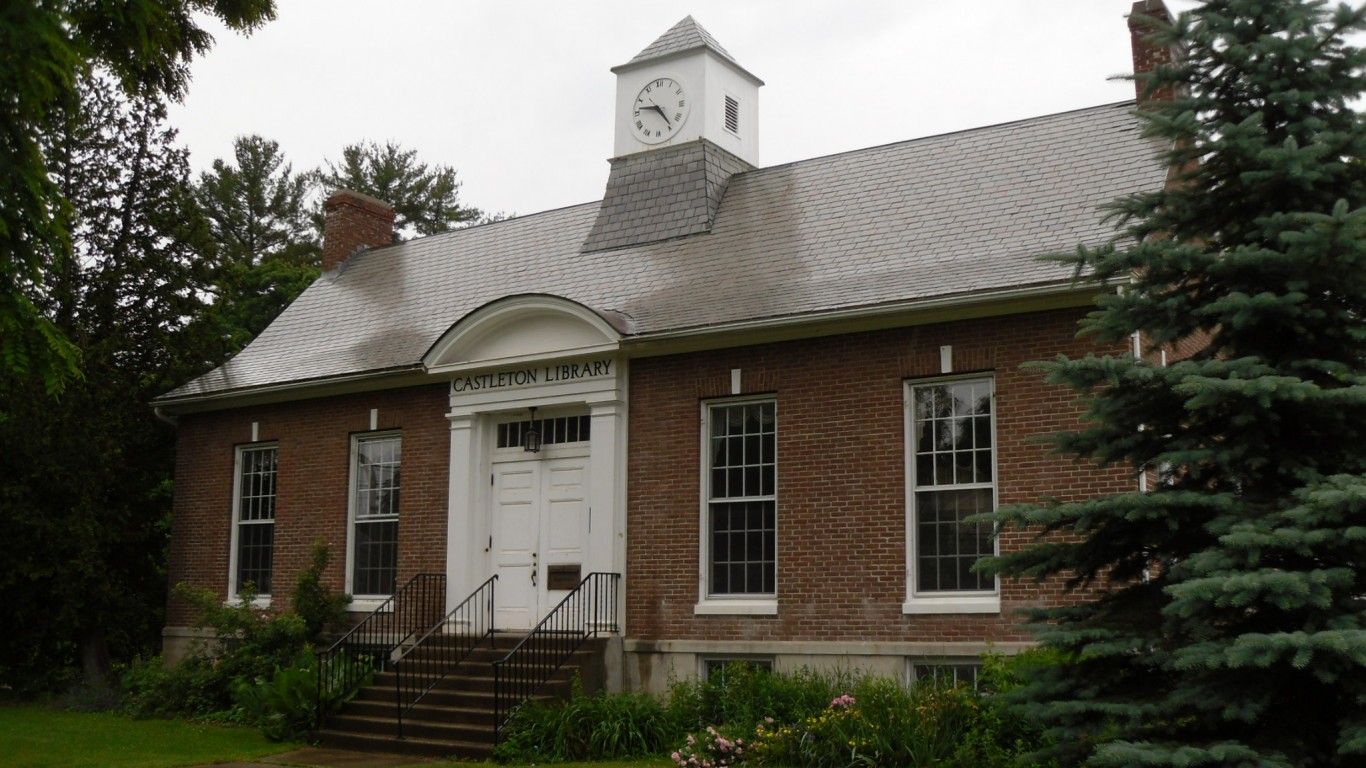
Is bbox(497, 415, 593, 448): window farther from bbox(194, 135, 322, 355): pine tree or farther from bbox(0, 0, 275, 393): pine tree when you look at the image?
bbox(194, 135, 322, 355): pine tree

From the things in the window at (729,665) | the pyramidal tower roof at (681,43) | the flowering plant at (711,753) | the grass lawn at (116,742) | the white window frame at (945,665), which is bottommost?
the grass lawn at (116,742)

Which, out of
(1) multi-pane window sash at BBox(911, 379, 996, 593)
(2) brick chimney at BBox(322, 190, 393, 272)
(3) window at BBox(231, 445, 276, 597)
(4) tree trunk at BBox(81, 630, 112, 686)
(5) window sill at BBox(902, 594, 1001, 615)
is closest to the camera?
(5) window sill at BBox(902, 594, 1001, 615)

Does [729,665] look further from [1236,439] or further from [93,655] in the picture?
[93,655]

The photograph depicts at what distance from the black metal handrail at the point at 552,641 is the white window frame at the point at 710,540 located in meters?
1.01

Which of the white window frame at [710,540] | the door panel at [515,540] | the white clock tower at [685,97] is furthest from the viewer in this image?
the white clock tower at [685,97]

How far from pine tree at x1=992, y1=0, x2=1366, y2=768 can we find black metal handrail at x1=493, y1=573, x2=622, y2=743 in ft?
20.5

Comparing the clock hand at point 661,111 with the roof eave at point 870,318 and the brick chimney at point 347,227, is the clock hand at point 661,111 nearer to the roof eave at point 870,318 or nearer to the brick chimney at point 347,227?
the roof eave at point 870,318

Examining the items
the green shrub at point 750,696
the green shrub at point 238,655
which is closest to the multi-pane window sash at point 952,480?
the green shrub at point 750,696

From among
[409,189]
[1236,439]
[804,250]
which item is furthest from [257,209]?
[1236,439]

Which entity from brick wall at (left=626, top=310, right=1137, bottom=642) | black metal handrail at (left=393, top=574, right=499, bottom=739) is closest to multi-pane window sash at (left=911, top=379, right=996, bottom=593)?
brick wall at (left=626, top=310, right=1137, bottom=642)

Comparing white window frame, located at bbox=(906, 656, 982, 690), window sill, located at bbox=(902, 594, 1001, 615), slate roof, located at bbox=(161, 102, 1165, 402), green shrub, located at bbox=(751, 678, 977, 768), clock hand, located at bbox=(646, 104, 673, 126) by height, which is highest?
clock hand, located at bbox=(646, 104, 673, 126)

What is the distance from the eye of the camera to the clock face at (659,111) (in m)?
18.2

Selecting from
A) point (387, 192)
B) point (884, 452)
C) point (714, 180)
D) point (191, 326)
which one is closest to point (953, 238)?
point (884, 452)

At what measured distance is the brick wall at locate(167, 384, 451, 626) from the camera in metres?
16.5
